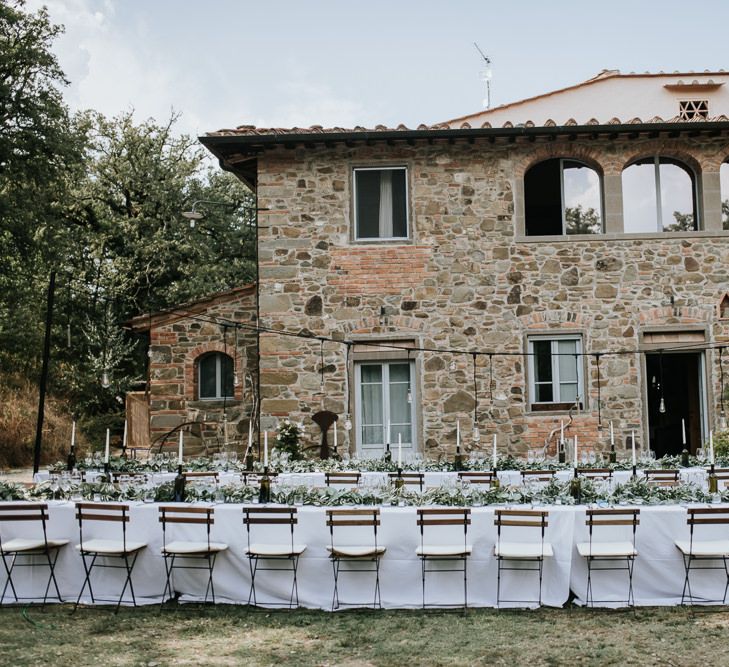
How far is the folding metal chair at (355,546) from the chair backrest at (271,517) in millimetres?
296

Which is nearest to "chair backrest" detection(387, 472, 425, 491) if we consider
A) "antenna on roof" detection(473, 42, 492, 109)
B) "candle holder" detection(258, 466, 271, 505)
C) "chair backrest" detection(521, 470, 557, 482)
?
"chair backrest" detection(521, 470, 557, 482)

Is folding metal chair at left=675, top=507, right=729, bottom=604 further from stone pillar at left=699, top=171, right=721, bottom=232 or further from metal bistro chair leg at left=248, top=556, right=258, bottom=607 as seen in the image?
stone pillar at left=699, top=171, right=721, bottom=232

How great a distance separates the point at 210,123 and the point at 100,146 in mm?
6527

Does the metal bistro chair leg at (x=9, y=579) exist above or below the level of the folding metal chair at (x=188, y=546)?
below

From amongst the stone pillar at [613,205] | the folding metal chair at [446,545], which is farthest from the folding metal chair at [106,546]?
the stone pillar at [613,205]

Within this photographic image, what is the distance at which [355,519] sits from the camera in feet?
22.5

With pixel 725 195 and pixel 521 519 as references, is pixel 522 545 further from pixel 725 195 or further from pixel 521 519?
pixel 725 195

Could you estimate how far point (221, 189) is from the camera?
26.5 meters

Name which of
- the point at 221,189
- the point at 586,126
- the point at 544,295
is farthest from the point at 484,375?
the point at 221,189

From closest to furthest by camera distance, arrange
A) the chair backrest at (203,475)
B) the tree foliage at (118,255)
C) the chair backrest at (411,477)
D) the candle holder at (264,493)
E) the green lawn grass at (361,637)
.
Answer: the green lawn grass at (361,637) < the candle holder at (264,493) < the chair backrest at (411,477) < the chair backrest at (203,475) < the tree foliage at (118,255)

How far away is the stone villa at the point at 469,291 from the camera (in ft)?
43.2

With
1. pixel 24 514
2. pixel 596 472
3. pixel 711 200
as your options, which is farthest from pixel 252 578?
pixel 711 200

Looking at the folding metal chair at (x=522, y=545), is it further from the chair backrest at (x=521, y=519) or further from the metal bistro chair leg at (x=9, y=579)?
the metal bistro chair leg at (x=9, y=579)

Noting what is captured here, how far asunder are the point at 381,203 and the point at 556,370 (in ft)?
12.3
